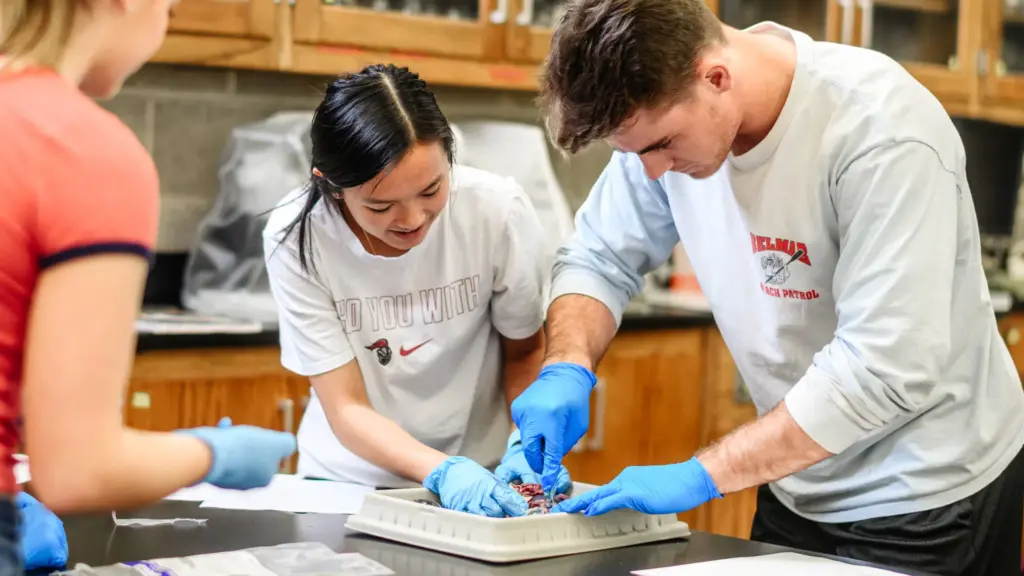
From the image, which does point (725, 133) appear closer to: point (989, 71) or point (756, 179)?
point (756, 179)

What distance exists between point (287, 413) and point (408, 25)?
0.98 meters

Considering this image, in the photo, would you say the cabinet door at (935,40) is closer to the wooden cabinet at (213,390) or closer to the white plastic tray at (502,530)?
the wooden cabinet at (213,390)

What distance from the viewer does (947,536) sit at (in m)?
1.42

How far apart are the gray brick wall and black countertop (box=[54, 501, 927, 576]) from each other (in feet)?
5.04

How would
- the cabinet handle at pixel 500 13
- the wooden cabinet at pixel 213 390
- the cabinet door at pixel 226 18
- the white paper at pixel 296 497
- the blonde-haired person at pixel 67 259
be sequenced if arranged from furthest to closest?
the cabinet handle at pixel 500 13, the cabinet door at pixel 226 18, the wooden cabinet at pixel 213 390, the white paper at pixel 296 497, the blonde-haired person at pixel 67 259

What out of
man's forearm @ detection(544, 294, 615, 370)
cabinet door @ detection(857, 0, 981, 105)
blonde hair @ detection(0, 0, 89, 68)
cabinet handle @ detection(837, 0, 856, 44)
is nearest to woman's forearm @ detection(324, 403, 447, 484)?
man's forearm @ detection(544, 294, 615, 370)

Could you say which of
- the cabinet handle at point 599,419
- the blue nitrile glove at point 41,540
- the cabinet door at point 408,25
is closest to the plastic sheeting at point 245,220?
the cabinet door at point 408,25

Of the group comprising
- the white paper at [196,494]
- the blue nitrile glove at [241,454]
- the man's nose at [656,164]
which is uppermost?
the man's nose at [656,164]

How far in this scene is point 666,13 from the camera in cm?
131

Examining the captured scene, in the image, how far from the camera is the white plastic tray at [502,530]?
47.9 inches

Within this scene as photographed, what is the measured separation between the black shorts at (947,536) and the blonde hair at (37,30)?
41.6 inches

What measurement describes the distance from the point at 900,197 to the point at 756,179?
21cm

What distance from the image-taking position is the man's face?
1.33 metres

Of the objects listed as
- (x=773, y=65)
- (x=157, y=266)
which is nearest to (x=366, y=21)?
(x=157, y=266)
